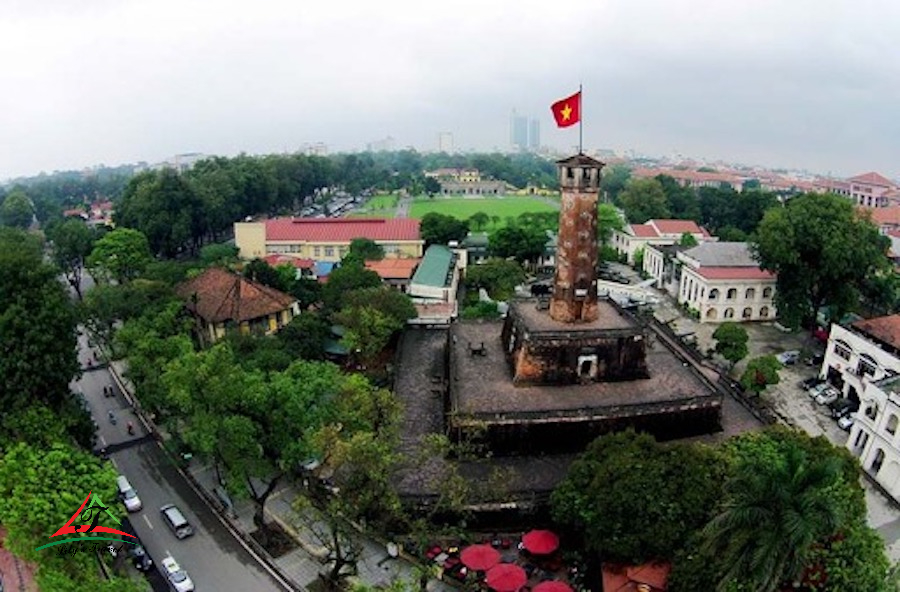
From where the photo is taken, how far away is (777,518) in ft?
44.7

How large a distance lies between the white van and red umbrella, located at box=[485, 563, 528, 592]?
14231 millimetres

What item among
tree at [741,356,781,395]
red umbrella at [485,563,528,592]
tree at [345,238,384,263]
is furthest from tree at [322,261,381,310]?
tree at [741,356,781,395]

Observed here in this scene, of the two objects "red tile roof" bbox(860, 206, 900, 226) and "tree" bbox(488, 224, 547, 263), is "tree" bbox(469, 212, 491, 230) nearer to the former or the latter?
"tree" bbox(488, 224, 547, 263)

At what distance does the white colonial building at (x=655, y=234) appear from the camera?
6018 centimetres

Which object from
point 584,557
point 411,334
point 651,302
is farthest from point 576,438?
point 651,302

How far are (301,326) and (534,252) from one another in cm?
2967

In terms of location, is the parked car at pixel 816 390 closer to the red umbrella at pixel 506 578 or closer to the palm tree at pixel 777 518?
the palm tree at pixel 777 518

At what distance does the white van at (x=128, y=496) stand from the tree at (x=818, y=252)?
3653 centimetres

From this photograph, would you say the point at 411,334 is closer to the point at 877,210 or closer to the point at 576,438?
the point at 576,438

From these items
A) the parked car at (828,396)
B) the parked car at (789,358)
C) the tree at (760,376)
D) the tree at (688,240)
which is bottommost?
the parked car at (828,396)

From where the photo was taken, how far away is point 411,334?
36688mm

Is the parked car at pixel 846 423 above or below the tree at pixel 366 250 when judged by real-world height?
below

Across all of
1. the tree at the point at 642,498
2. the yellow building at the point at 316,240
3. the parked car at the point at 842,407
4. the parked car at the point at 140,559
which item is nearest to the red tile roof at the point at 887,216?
the parked car at the point at 842,407

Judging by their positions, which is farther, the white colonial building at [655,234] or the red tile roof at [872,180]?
the red tile roof at [872,180]
